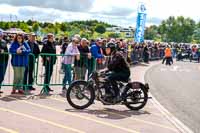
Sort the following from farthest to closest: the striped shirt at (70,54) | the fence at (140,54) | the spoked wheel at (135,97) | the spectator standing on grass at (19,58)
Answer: the fence at (140,54), the striped shirt at (70,54), the spectator standing on grass at (19,58), the spoked wheel at (135,97)

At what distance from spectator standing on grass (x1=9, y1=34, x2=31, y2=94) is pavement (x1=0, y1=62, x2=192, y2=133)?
1.67 ft

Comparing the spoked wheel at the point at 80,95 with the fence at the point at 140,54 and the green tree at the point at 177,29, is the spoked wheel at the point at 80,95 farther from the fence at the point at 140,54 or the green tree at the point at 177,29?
the green tree at the point at 177,29

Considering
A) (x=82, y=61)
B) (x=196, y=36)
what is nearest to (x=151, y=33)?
(x=196, y=36)

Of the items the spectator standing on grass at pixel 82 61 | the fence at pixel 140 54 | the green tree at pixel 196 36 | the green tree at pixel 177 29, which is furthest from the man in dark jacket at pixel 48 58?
the green tree at pixel 177 29

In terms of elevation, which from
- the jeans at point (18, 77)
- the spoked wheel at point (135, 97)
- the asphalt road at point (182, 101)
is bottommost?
the asphalt road at point (182, 101)

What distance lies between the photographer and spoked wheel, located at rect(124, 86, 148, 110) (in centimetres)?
1140

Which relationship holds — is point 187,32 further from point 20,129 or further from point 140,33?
point 20,129

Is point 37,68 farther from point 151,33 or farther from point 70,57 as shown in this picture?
point 151,33

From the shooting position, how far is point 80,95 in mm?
11156

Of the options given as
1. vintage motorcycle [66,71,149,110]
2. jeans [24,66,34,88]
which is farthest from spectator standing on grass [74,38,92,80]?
vintage motorcycle [66,71,149,110]

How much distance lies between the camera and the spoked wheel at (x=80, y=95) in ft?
36.5

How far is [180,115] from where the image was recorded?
1113 centimetres

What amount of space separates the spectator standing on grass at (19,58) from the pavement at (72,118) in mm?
508

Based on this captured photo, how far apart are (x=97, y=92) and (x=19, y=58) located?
2774 mm
